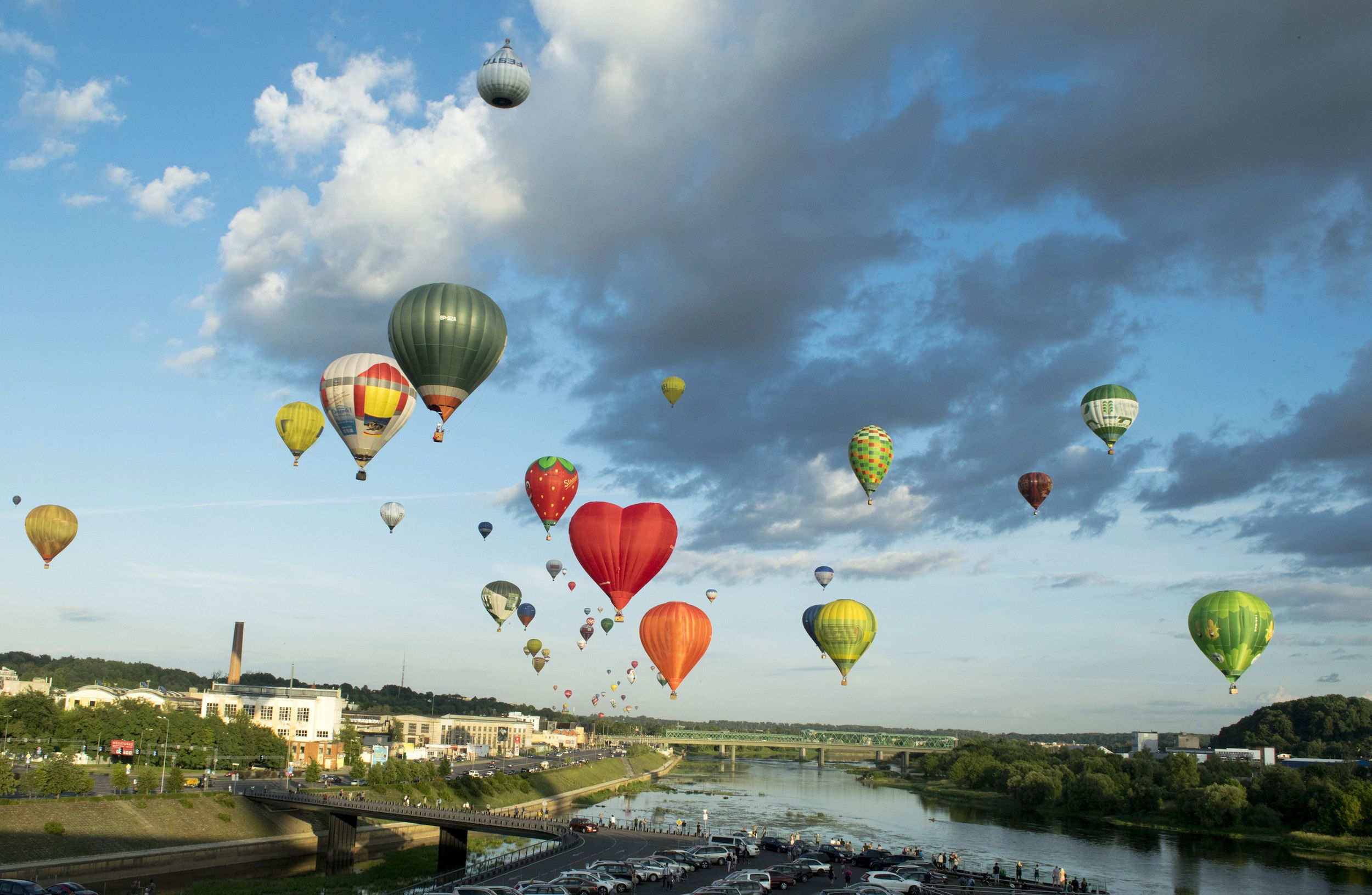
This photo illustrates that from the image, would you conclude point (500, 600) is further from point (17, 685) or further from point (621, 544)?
point (17, 685)

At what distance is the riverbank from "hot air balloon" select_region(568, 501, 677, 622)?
5514 cm

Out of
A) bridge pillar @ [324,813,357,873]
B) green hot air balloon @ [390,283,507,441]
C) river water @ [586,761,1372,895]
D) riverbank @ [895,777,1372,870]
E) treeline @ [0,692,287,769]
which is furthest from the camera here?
treeline @ [0,692,287,769]

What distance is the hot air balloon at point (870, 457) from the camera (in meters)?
62.1

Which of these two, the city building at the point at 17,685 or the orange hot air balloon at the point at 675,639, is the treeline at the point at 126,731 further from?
the orange hot air balloon at the point at 675,639

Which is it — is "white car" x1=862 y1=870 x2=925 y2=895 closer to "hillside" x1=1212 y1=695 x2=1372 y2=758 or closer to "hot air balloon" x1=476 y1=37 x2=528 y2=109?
"hot air balloon" x1=476 y1=37 x2=528 y2=109

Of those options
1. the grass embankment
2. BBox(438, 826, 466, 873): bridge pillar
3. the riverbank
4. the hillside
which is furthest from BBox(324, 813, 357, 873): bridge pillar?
the hillside

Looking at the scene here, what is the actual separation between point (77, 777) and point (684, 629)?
3693 centimetres

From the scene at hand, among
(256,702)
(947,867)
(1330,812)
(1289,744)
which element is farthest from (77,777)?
(1289,744)

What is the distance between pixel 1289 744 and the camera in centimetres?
17838

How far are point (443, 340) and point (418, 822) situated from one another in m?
28.9

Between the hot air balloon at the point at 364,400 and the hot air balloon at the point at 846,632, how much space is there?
30.8m

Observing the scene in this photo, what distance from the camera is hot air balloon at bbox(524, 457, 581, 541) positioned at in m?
56.6

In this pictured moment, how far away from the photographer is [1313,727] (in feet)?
586

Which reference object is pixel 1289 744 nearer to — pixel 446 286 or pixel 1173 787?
pixel 1173 787
